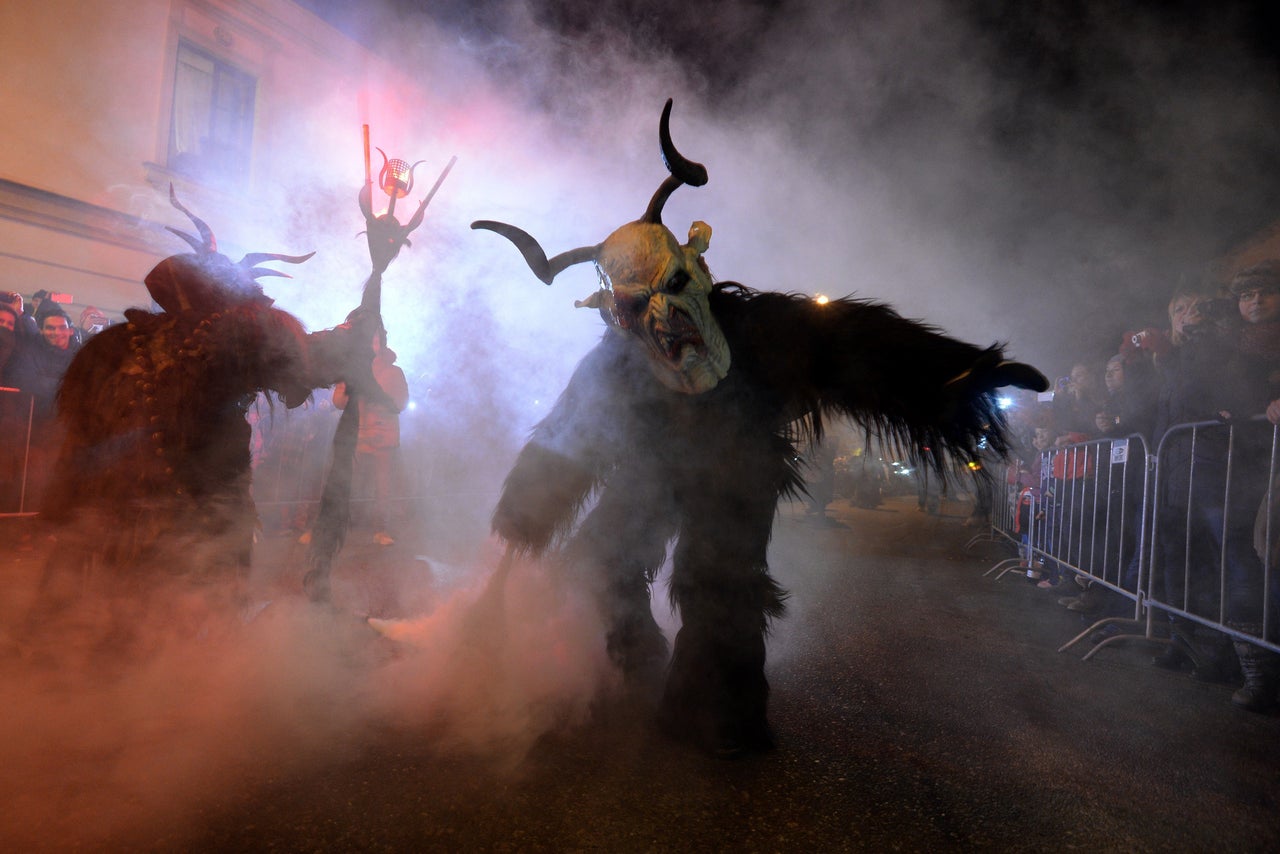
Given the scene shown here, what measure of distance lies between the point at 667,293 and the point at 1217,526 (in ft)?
10.5

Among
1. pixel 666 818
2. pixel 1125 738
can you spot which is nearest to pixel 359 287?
pixel 666 818

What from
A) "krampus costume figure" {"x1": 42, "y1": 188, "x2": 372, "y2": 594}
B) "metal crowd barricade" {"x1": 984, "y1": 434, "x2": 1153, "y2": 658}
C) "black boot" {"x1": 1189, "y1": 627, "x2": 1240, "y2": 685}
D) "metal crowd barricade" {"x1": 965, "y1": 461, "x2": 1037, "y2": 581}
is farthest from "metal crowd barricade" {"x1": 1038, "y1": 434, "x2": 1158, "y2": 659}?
"krampus costume figure" {"x1": 42, "y1": 188, "x2": 372, "y2": 594}

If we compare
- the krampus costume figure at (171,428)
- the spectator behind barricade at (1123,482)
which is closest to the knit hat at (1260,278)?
the spectator behind barricade at (1123,482)

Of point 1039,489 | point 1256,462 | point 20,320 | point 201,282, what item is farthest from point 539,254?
point 20,320

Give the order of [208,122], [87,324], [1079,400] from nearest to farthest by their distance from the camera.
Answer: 1. [1079,400]
2. [87,324]
3. [208,122]

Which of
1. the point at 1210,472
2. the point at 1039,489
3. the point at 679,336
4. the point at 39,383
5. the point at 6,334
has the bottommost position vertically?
the point at 1039,489

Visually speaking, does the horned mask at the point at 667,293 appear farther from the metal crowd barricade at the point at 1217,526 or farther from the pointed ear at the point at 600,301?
the metal crowd barricade at the point at 1217,526

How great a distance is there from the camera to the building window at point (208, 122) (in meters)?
9.79

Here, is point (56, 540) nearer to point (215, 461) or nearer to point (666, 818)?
point (215, 461)

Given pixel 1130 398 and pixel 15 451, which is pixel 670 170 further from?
pixel 15 451

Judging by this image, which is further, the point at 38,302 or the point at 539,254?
the point at 38,302

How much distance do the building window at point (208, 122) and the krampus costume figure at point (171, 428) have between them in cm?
949

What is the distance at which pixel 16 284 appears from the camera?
8672 mm

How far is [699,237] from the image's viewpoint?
87.8 inches
